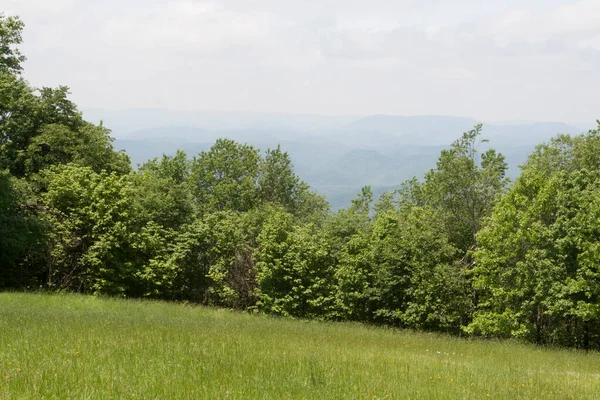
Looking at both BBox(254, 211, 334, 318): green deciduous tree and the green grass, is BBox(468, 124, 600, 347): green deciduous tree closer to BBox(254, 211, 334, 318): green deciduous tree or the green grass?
BBox(254, 211, 334, 318): green deciduous tree

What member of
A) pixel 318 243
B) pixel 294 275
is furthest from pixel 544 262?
pixel 294 275

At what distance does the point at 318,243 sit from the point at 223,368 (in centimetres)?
2413

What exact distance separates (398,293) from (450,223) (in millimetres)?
7060

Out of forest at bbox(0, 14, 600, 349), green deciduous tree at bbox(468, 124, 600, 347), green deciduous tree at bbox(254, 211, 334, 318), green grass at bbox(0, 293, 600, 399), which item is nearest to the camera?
green grass at bbox(0, 293, 600, 399)

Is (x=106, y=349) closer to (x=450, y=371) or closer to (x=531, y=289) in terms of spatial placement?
(x=450, y=371)

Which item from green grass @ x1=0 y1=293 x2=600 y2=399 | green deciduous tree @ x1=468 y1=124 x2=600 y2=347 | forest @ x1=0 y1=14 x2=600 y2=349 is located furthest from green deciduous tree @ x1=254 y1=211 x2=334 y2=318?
green grass @ x1=0 y1=293 x2=600 y2=399

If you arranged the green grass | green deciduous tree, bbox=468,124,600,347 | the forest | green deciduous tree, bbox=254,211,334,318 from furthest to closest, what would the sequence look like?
green deciduous tree, bbox=254,211,334,318, the forest, green deciduous tree, bbox=468,124,600,347, the green grass

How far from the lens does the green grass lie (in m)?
7.75

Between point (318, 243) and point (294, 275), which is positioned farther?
point (318, 243)

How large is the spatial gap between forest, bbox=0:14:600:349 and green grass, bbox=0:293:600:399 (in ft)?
36.5

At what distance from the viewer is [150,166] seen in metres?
52.8

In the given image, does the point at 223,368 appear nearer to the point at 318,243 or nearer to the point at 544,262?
the point at 544,262

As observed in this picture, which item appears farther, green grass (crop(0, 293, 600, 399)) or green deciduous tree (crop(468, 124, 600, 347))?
green deciduous tree (crop(468, 124, 600, 347))

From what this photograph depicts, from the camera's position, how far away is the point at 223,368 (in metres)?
9.36
